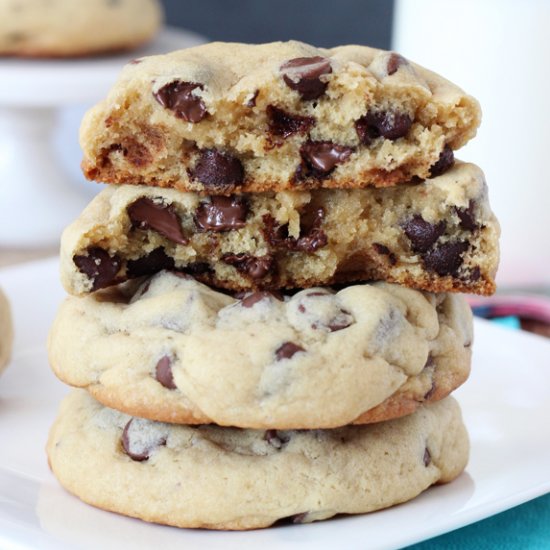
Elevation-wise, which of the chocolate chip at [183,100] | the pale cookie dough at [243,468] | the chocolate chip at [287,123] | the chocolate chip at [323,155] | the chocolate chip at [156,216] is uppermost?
the chocolate chip at [183,100]

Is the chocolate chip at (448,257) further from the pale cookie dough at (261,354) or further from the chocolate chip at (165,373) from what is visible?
the chocolate chip at (165,373)

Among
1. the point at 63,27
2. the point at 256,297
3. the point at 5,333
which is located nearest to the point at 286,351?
the point at 256,297

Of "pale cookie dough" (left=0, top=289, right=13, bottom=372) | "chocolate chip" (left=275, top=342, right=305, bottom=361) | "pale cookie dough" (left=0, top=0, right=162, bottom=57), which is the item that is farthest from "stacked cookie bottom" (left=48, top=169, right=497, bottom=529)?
"pale cookie dough" (left=0, top=0, right=162, bottom=57)

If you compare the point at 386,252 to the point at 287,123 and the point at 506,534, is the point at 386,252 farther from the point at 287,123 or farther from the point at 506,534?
the point at 506,534

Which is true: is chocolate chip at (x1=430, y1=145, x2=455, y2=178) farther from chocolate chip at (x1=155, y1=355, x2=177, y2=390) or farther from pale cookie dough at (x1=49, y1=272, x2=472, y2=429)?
chocolate chip at (x1=155, y1=355, x2=177, y2=390)

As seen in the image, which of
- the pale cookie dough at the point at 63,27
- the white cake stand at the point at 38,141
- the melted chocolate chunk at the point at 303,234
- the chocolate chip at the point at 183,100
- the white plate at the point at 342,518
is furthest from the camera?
the pale cookie dough at the point at 63,27

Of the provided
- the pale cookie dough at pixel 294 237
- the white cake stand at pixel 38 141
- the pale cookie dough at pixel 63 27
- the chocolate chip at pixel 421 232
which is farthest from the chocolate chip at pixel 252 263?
the pale cookie dough at pixel 63 27
